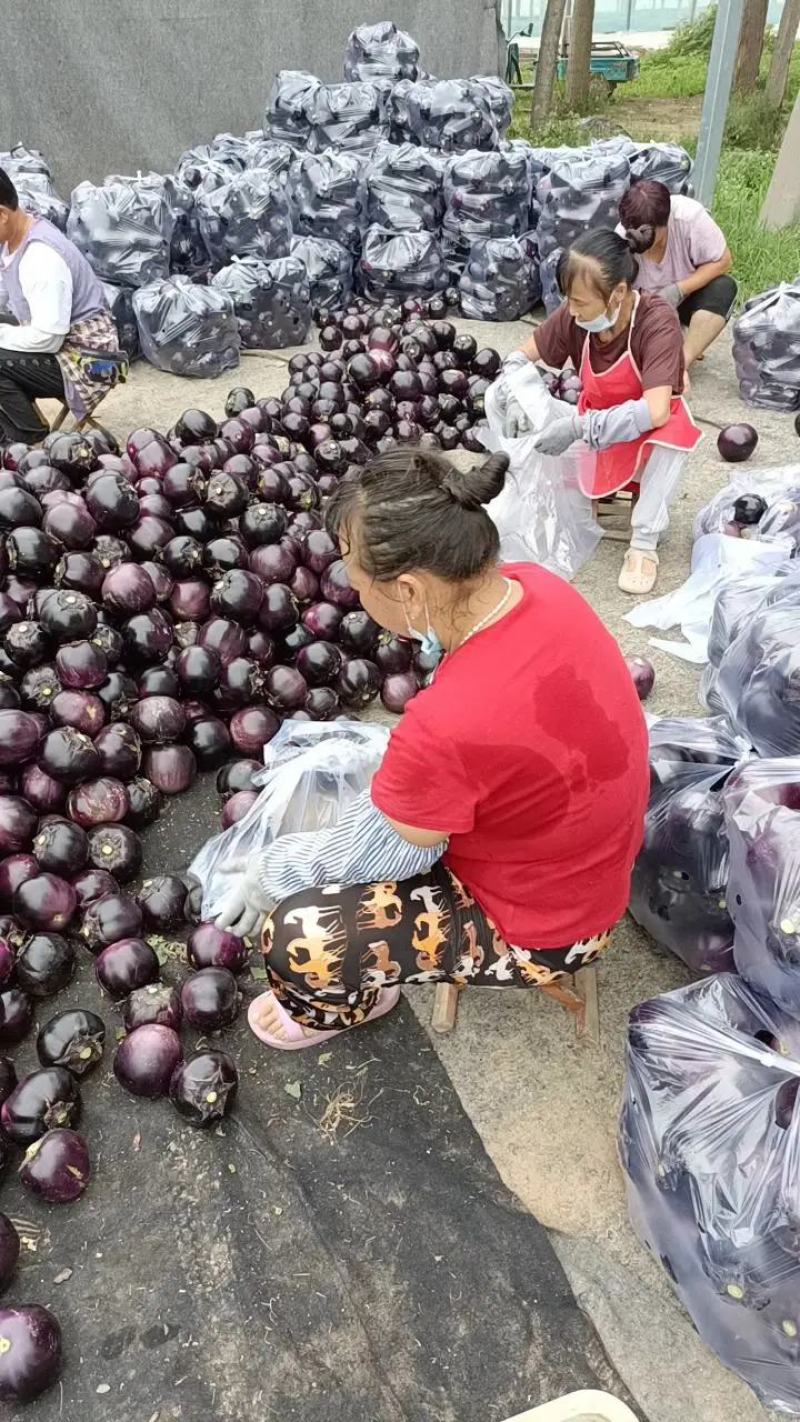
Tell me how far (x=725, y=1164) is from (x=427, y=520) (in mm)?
1099

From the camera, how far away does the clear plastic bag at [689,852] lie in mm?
2023

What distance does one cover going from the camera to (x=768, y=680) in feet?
6.57

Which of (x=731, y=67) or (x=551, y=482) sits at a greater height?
(x=731, y=67)

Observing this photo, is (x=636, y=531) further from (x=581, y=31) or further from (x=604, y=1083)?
(x=581, y=31)

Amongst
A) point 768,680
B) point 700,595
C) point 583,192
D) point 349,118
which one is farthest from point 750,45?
point 768,680

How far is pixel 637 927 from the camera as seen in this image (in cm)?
239

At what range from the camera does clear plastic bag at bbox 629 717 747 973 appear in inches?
79.7

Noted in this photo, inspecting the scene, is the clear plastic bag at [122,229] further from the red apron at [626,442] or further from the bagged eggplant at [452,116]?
the red apron at [626,442]

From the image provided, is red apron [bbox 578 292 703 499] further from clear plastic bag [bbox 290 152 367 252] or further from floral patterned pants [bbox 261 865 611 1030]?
clear plastic bag [bbox 290 152 367 252]

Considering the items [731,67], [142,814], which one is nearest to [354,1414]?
[142,814]

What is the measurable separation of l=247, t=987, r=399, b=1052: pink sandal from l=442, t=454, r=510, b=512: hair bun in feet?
3.77

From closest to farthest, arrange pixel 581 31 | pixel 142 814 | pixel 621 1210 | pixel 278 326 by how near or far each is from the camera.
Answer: pixel 621 1210 → pixel 142 814 → pixel 278 326 → pixel 581 31

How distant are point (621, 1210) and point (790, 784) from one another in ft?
2.92

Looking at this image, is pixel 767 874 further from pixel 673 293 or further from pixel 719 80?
pixel 719 80
